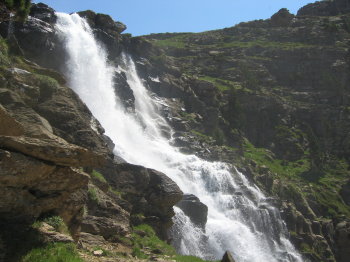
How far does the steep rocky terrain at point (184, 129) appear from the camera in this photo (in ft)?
43.4

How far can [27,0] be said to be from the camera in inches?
1010

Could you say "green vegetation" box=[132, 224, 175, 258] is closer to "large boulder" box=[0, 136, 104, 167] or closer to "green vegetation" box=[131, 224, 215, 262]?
"green vegetation" box=[131, 224, 215, 262]

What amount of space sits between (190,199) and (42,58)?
29.0 metres

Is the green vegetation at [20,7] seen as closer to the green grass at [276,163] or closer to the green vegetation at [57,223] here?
the green vegetation at [57,223]

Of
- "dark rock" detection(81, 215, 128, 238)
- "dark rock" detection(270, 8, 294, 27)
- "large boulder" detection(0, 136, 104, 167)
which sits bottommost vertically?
"dark rock" detection(81, 215, 128, 238)

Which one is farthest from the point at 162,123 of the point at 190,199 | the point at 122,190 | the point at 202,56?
the point at 202,56

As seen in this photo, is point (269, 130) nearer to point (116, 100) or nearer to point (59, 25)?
point (116, 100)

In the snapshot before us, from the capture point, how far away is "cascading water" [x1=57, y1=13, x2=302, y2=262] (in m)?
41.3

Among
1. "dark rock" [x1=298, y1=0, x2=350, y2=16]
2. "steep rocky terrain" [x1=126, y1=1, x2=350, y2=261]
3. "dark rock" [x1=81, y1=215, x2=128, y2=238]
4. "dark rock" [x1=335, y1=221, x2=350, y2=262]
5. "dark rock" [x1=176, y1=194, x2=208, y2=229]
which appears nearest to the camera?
"dark rock" [x1=81, y1=215, x2=128, y2=238]

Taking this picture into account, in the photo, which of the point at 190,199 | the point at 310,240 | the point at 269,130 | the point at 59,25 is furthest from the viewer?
the point at 269,130

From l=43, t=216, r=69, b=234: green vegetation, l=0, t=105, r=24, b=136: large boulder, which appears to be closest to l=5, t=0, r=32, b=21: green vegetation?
l=0, t=105, r=24, b=136: large boulder

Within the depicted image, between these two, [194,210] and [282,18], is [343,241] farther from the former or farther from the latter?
[282,18]

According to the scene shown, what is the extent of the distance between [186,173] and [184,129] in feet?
74.8

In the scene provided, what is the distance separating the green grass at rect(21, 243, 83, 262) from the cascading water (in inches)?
868
